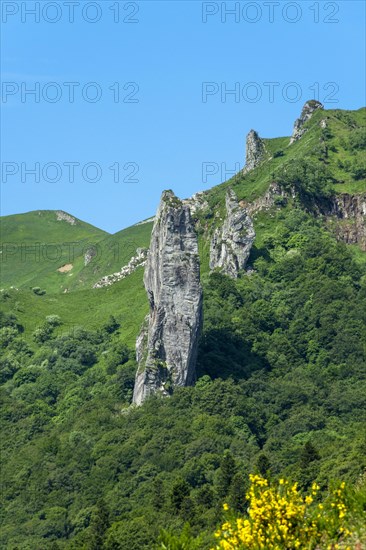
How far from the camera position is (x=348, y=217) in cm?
16075

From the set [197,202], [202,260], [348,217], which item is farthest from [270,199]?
[197,202]

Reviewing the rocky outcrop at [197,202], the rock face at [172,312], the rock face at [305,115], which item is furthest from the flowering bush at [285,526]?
the rock face at [305,115]

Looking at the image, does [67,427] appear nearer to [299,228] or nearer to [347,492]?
[299,228]

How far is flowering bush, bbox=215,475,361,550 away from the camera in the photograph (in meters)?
42.5

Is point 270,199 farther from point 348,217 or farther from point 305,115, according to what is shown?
point 305,115

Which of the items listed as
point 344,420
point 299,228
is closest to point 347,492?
point 344,420

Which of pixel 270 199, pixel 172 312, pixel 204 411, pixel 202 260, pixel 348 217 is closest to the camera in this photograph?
pixel 204 411

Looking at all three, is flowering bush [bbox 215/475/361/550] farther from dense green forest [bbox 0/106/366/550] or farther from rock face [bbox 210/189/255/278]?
rock face [bbox 210/189/255/278]

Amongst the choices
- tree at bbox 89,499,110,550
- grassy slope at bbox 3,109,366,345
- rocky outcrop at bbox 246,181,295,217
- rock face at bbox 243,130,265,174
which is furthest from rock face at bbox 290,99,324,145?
tree at bbox 89,499,110,550

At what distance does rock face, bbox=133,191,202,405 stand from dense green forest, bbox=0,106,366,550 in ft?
6.58

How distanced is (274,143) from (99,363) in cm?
6151

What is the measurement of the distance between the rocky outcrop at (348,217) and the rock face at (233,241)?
16.4 meters

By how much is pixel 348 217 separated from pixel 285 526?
120 meters

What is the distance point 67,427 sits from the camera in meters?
123
